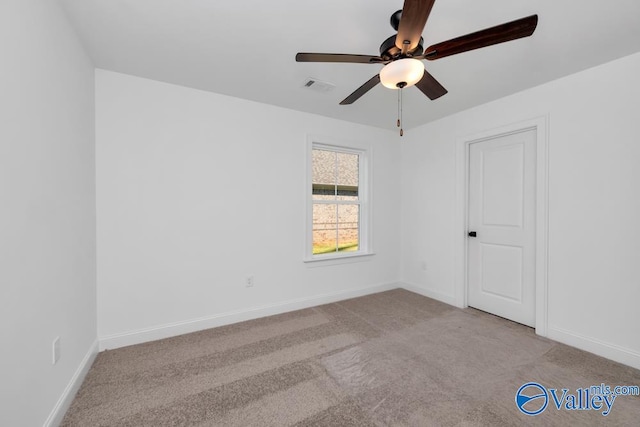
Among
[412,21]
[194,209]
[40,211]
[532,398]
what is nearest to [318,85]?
[412,21]

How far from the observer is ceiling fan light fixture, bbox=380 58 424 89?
4.94 ft

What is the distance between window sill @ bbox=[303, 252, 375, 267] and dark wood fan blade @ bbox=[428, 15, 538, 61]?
253cm

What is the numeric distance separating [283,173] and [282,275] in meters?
1.25

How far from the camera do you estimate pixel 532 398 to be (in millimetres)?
1759

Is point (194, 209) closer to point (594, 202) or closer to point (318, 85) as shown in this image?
point (318, 85)

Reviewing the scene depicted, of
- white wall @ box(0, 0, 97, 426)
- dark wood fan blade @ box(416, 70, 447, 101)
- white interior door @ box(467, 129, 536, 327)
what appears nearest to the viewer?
white wall @ box(0, 0, 97, 426)

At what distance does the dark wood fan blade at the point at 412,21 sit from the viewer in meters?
1.16

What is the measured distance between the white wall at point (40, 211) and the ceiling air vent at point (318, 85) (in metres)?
1.76

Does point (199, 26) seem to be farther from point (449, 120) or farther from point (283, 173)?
point (449, 120)

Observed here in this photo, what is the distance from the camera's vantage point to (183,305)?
267 cm

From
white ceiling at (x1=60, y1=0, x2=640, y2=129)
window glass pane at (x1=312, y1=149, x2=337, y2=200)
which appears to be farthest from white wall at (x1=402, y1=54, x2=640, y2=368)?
window glass pane at (x1=312, y1=149, x2=337, y2=200)

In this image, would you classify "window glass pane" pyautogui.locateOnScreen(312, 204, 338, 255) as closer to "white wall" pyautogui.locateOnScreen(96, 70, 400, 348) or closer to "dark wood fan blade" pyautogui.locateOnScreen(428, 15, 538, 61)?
"white wall" pyautogui.locateOnScreen(96, 70, 400, 348)

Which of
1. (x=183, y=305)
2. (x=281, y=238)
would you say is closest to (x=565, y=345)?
(x=281, y=238)

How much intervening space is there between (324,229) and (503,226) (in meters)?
2.15
